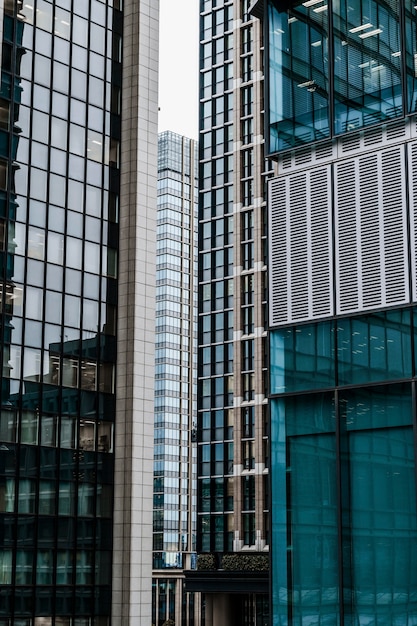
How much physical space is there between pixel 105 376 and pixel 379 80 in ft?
87.4

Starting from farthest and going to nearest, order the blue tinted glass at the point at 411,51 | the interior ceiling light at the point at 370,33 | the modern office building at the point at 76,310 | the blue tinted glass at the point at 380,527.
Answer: the modern office building at the point at 76,310, the interior ceiling light at the point at 370,33, the blue tinted glass at the point at 411,51, the blue tinted glass at the point at 380,527

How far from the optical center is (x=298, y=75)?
2659 centimetres

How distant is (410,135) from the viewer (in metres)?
24.1

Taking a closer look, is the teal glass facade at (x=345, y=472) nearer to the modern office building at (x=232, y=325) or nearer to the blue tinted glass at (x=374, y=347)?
the blue tinted glass at (x=374, y=347)

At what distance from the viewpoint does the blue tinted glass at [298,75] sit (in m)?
26.1

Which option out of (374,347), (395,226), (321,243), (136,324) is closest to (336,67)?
(321,243)

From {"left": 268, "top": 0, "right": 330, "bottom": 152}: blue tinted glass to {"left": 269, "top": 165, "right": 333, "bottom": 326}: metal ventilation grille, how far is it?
1.28 metres

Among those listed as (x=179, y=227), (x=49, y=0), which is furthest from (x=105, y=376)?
(x=179, y=227)

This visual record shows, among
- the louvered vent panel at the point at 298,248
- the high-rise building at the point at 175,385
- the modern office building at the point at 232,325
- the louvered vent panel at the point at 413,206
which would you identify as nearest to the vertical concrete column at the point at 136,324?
the louvered vent panel at the point at 298,248

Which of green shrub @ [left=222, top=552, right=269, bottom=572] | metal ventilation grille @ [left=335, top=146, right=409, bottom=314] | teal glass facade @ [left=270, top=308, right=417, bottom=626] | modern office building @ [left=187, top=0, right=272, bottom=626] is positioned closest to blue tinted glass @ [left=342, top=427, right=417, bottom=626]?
teal glass facade @ [left=270, top=308, right=417, bottom=626]

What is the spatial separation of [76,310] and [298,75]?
75.6 feet

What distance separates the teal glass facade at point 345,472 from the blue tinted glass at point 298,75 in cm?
537

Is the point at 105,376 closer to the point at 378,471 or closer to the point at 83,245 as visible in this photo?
the point at 83,245

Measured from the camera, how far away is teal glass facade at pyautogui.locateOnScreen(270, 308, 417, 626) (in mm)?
22594
